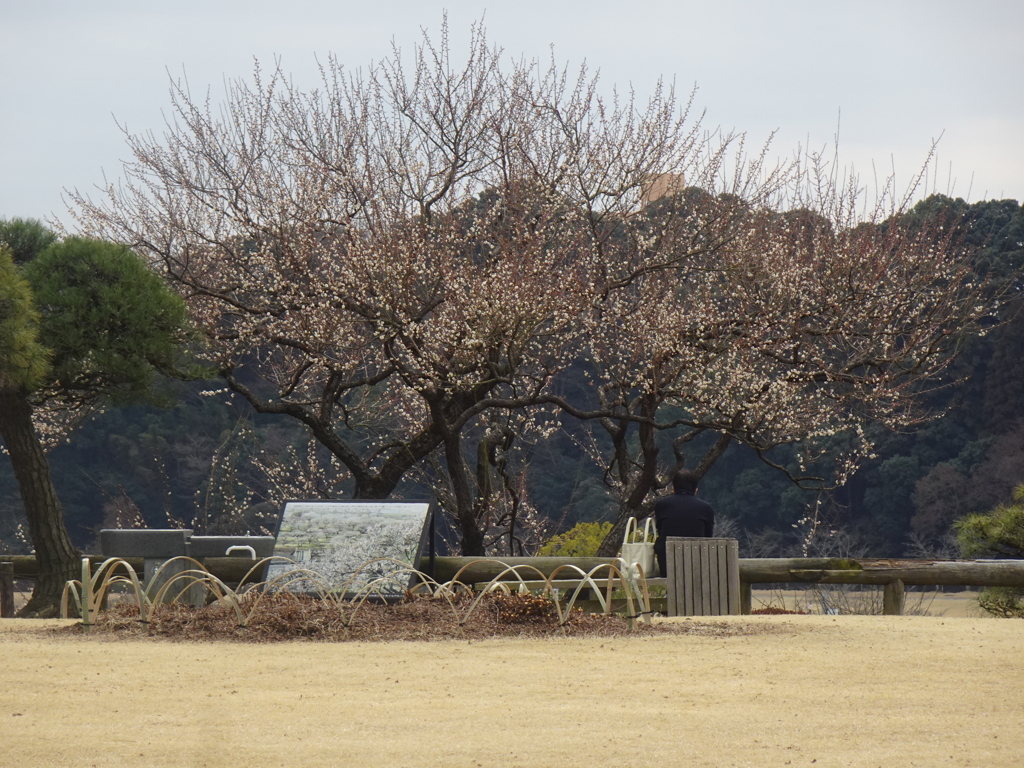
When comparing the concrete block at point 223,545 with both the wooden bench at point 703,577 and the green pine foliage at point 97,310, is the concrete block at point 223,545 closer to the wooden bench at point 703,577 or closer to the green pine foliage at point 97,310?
the green pine foliage at point 97,310

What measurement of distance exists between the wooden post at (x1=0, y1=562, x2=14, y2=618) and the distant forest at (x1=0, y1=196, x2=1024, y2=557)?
45.0 ft

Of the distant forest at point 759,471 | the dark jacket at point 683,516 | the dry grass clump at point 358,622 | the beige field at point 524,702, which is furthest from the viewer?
the distant forest at point 759,471

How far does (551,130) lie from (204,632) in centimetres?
842

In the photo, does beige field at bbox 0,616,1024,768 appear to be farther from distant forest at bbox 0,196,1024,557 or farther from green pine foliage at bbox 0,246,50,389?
distant forest at bbox 0,196,1024,557

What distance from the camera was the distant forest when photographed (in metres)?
27.5

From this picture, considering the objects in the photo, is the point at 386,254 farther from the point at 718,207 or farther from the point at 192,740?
the point at 192,740

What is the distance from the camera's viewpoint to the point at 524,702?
521 cm

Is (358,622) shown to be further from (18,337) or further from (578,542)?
(578,542)

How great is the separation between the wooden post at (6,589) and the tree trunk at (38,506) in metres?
0.29

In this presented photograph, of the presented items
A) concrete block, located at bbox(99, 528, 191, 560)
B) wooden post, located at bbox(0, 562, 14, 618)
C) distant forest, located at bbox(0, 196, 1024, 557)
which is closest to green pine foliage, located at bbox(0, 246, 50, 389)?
concrete block, located at bbox(99, 528, 191, 560)

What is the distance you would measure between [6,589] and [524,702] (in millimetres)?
7575

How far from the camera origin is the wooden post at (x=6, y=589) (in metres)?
10.8

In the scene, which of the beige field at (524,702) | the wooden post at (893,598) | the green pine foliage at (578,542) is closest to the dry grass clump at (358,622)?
the beige field at (524,702)

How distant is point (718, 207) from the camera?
1351cm
